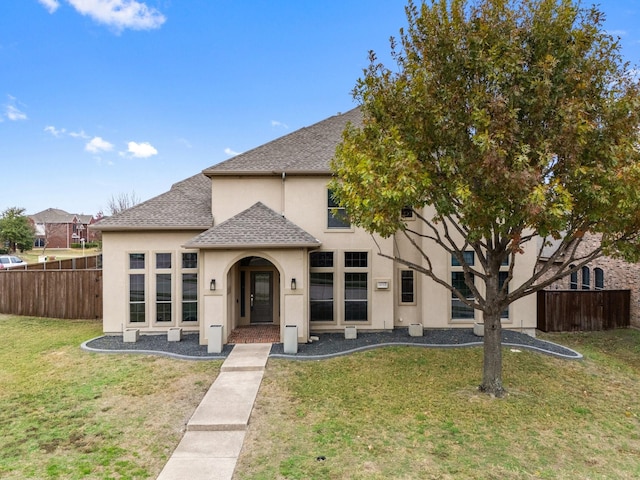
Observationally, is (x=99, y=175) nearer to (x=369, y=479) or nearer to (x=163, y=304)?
(x=163, y=304)

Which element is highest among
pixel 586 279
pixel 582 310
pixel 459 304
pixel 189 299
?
pixel 586 279

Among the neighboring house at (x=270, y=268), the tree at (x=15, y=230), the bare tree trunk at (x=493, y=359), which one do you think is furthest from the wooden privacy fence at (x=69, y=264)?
the tree at (x=15, y=230)

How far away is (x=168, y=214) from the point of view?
510 inches

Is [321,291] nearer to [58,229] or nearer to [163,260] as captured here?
[163,260]

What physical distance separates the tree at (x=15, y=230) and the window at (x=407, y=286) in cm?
4802

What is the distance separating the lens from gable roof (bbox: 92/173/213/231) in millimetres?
12320

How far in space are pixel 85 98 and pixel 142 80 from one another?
4661 mm

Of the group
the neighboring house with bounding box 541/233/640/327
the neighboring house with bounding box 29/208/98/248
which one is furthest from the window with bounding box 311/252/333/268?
the neighboring house with bounding box 29/208/98/248

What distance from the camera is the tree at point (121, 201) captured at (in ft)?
138

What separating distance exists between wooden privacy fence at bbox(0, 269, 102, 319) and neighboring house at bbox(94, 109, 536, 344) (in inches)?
146

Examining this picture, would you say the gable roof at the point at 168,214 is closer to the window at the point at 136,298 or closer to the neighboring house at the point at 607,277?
the window at the point at 136,298

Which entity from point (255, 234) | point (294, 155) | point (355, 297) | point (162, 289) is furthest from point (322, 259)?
A: point (162, 289)

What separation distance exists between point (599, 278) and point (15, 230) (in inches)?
2176

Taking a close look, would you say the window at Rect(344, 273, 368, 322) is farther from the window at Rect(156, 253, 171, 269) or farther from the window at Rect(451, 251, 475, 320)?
the window at Rect(156, 253, 171, 269)
